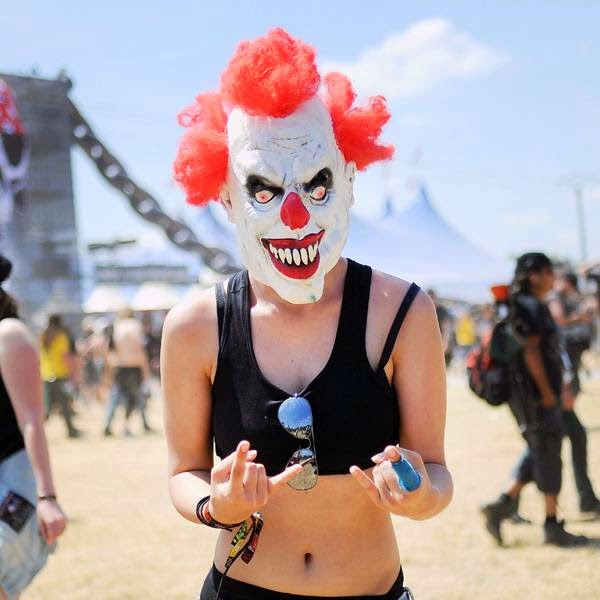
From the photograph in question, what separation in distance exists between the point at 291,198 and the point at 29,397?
1.32 m

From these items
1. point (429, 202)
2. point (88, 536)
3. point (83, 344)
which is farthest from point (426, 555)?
point (429, 202)

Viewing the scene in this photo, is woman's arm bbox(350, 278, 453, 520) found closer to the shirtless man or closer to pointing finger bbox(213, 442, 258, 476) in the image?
pointing finger bbox(213, 442, 258, 476)

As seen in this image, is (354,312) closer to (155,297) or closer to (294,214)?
(294,214)

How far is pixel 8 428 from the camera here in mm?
2822

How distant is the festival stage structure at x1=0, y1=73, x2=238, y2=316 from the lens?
23.0 m

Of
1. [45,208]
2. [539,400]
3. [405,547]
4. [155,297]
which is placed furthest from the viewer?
[45,208]

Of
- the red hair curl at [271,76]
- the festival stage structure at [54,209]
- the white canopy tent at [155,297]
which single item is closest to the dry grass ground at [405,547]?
the red hair curl at [271,76]

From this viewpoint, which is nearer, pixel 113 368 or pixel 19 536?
pixel 19 536

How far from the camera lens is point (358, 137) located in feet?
6.73

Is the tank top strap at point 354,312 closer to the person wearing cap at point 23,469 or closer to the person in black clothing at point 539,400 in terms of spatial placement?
the person wearing cap at point 23,469

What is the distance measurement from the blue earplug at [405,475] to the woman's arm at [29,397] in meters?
1.50

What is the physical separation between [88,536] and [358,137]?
4600mm

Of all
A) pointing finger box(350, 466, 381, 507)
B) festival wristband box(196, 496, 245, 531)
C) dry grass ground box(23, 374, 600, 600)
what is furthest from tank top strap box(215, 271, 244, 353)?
dry grass ground box(23, 374, 600, 600)

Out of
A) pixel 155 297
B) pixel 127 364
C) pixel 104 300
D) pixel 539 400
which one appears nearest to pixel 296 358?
pixel 539 400
